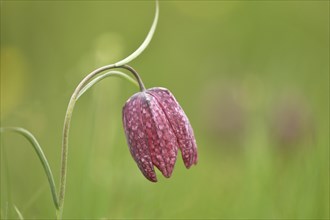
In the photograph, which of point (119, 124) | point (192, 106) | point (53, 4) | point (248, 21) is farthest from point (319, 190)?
point (248, 21)

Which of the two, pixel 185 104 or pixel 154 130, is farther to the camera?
pixel 185 104

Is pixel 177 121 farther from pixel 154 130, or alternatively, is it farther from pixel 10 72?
pixel 10 72

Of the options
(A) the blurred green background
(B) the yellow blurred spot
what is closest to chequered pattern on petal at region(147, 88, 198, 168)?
(A) the blurred green background

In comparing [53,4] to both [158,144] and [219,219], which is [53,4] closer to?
[219,219]

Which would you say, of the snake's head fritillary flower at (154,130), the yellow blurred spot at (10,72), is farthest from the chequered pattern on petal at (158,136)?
the yellow blurred spot at (10,72)

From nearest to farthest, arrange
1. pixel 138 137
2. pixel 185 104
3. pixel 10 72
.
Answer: pixel 138 137 < pixel 10 72 < pixel 185 104

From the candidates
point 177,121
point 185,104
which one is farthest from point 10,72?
point 177,121

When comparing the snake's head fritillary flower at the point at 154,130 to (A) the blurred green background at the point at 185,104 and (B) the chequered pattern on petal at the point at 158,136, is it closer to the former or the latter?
(B) the chequered pattern on petal at the point at 158,136
